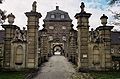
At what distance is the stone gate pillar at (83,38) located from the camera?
19.4 meters

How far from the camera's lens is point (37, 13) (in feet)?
64.4

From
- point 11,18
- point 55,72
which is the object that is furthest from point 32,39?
point 55,72

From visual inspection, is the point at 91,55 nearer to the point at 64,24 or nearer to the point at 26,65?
the point at 26,65

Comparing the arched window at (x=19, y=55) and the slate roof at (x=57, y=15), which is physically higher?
the slate roof at (x=57, y=15)

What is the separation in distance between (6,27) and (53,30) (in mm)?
42648

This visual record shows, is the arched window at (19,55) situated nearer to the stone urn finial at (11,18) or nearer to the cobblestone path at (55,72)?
the cobblestone path at (55,72)

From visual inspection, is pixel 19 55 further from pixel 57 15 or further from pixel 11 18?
pixel 57 15

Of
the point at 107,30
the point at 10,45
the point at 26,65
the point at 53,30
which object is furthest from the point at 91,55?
the point at 53,30

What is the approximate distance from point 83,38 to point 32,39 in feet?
13.6

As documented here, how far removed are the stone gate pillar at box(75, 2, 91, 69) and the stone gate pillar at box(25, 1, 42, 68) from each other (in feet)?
11.5

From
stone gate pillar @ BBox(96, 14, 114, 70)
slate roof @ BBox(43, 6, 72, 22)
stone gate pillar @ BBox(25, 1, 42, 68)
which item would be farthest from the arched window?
slate roof @ BBox(43, 6, 72, 22)

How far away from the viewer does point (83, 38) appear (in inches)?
772

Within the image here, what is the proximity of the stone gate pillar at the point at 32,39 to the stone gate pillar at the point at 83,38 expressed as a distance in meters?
3.51

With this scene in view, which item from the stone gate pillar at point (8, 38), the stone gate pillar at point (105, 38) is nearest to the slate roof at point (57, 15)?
the stone gate pillar at point (8, 38)
